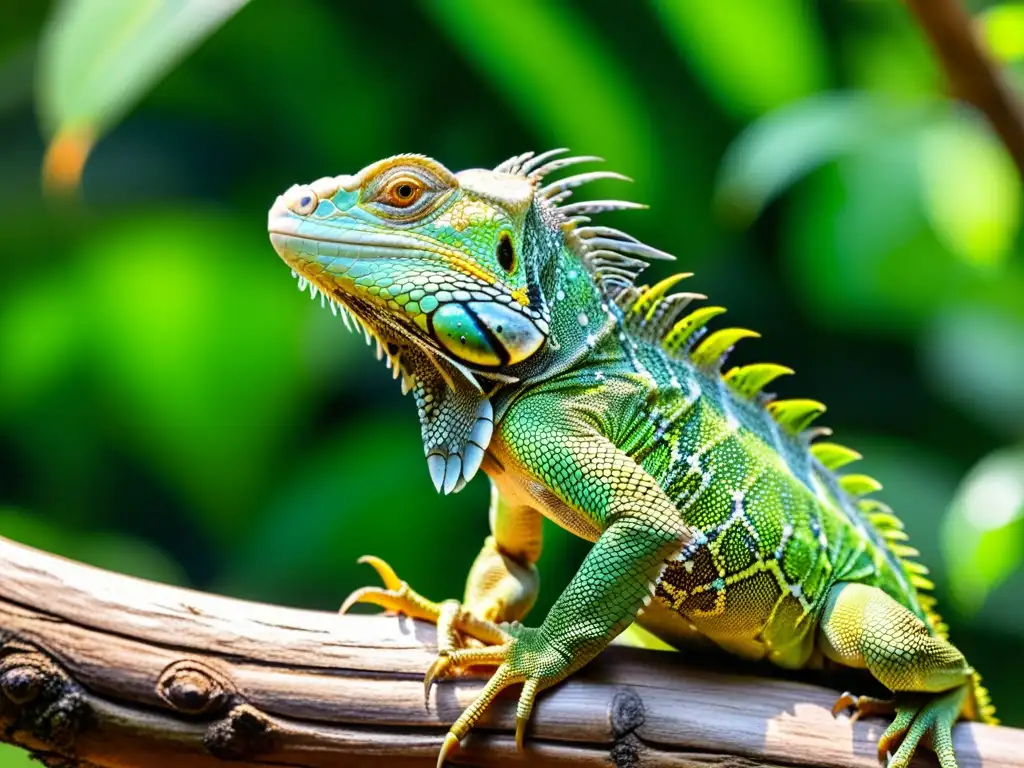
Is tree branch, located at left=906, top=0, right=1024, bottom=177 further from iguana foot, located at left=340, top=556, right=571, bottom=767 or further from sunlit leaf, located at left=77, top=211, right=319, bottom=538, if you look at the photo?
sunlit leaf, located at left=77, top=211, right=319, bottom=538

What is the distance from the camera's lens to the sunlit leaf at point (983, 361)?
283 inches

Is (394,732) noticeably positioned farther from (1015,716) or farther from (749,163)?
(1015,716)

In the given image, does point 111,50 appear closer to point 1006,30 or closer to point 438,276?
point 438,276

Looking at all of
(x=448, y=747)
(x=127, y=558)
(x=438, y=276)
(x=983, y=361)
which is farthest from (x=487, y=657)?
(x=983, y=361)

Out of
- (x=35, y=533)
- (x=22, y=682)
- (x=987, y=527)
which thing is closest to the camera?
(x=22, y=682)

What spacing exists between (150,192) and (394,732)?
6130 mm

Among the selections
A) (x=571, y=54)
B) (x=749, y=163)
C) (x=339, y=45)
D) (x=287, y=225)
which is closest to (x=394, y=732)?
(x=287, y=225)

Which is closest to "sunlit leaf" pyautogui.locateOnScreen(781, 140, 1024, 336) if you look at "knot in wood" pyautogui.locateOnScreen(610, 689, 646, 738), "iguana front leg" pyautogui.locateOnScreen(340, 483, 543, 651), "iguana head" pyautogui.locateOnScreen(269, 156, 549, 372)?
"iguana front leg" pyautogui.locateOnScreen(340, 483, 543, 651)

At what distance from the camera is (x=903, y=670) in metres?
2.82

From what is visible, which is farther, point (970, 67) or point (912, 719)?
point (970, 67)

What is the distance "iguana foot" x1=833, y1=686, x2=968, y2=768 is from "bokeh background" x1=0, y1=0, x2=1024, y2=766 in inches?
143

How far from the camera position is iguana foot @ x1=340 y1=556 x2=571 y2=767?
8.54 feet

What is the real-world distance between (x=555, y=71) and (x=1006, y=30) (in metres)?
3.12

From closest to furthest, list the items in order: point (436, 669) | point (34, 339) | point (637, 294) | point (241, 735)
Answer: point (241, 735)
point (436, 669)
point (637, 294)
point (34, 339)
